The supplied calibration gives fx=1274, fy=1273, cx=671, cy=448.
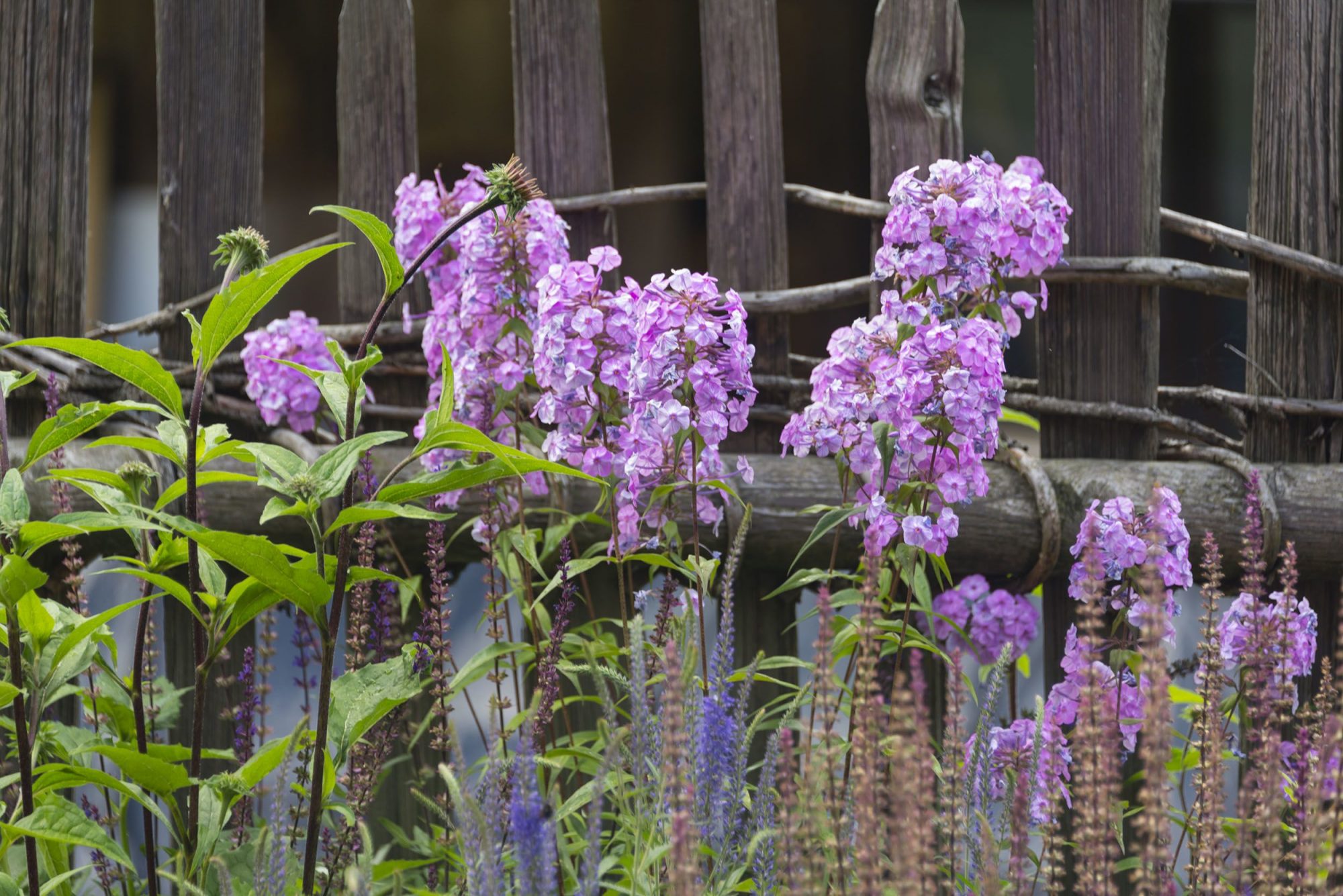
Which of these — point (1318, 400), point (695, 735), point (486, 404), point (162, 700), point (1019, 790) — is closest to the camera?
point (1019, 790)

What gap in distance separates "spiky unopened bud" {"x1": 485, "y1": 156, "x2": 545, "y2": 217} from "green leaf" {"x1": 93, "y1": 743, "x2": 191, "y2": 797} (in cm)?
70

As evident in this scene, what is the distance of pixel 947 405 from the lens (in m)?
1.82

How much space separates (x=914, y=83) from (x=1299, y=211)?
83cm

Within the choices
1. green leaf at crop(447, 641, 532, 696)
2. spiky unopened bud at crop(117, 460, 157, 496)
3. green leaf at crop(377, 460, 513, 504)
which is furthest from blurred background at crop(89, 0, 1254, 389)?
green leaf at crop(377, 460, 513, 504)

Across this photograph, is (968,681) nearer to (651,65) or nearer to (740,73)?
(740,73)

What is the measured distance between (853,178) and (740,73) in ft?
5.80

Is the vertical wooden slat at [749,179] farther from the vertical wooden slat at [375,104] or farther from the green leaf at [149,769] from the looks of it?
the green leaf at [149,769]

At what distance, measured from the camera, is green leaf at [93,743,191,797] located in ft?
4.42

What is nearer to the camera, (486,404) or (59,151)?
(486,404)

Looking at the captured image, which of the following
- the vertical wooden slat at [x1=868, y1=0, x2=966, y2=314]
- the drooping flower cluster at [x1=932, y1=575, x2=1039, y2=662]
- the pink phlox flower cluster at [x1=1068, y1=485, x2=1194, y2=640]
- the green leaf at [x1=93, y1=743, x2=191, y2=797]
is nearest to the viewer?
the green leaf at [x1=93, y1=743, x2=191, y2=797]

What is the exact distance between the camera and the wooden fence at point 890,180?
2600 mm

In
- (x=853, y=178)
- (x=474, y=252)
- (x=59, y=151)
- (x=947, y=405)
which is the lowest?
(x=947, y=405)

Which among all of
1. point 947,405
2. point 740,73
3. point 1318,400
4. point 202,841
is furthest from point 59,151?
point 1318,400

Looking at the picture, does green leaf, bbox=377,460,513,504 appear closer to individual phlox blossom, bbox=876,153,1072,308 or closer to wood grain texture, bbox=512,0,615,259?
individual phlox blossom, bbox=876,153,1072,308
